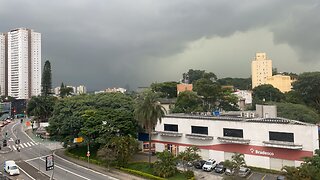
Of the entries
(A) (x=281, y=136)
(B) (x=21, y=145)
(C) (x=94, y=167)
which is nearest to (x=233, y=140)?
(A) (x=281, y=136)

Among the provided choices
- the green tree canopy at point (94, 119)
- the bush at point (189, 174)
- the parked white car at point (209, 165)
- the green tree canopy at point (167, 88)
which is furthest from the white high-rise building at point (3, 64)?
the bush at point (189, 174)

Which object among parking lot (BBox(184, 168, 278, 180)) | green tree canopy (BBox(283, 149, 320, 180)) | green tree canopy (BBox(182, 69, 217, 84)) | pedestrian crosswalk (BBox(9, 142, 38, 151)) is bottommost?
parking lot (BBox(184, 168, 278, 180))

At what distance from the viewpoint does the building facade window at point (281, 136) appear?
38.9 meters

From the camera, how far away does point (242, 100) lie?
108438 mm

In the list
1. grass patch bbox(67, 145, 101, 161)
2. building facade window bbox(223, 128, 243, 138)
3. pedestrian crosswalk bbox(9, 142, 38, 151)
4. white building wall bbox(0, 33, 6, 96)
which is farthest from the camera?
white building wall bbox(0, 33, 6, 96)

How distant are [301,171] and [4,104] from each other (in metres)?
131

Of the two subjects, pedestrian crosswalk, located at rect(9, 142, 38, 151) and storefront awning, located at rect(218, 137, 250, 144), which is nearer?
storefront awning, located at rect(218, 137, 250, 144)

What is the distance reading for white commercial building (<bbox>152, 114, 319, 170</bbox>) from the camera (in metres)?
38.2

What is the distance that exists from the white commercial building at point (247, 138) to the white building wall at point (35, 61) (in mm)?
141781

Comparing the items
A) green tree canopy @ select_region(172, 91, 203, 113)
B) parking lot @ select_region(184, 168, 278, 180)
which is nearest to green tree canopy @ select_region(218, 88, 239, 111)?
green tree canopy @ select_region(172, 91, 203, 113)

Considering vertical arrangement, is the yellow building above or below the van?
above

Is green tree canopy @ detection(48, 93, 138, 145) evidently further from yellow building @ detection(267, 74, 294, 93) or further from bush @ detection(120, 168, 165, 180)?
yellow building @ detection(267, 74, 294, 93)

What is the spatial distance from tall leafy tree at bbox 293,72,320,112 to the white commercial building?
49.1 m

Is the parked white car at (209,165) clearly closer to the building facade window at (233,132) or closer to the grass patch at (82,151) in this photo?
the building facade window at (233,132)
